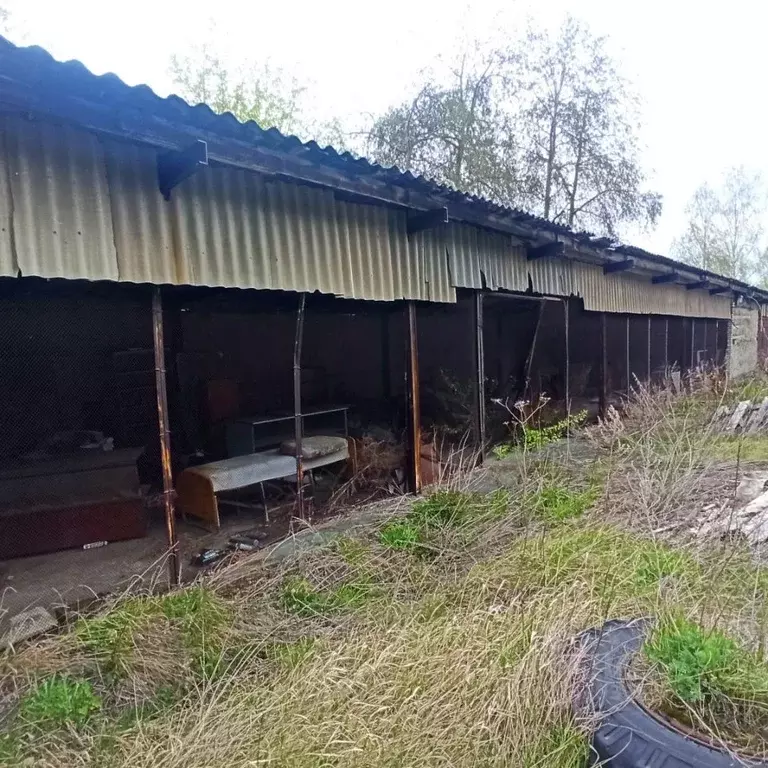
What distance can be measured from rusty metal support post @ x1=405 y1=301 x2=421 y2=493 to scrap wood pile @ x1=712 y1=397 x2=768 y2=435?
3674mm

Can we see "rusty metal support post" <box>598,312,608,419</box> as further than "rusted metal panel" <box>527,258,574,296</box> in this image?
Yes

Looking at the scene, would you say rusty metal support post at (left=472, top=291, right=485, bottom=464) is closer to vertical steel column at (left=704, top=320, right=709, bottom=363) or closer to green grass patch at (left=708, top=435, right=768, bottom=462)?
green grass patch at (left=708, top=435, right=768, bottom=462)

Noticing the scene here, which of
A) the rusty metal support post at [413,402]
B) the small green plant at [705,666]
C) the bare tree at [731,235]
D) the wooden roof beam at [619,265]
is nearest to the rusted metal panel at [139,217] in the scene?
the rusty metal support post at [413,402]

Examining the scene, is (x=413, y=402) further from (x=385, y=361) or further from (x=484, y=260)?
(x=385, y=361)

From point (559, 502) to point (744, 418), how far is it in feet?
14.5

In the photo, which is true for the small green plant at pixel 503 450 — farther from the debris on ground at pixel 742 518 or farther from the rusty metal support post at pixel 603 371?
the rusty metal support post at pixel 603 371

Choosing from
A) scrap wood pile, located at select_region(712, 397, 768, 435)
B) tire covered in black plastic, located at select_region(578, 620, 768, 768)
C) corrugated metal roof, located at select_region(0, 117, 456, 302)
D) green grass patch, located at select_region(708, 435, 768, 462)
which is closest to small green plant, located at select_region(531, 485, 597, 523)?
green grass patch, located at select_region(708, 435, 768, 462)

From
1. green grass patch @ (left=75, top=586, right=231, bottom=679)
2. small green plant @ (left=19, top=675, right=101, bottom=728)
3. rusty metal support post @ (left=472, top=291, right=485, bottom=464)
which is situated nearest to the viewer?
small green plant @ (left=19, top=675, right=101, bottom=728)

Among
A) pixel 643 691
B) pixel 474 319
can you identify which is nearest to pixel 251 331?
pixel 474 319

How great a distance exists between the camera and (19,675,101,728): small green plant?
2311 millimetres

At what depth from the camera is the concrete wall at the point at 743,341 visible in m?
17.2

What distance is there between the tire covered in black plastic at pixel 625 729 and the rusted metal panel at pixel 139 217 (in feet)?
10.6

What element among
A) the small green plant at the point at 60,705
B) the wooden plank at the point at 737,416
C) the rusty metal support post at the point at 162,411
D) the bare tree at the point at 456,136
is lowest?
the small green plant at the point at 60,705

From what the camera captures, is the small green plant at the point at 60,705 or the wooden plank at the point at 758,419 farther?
the wooden plank at the point at 758,419
